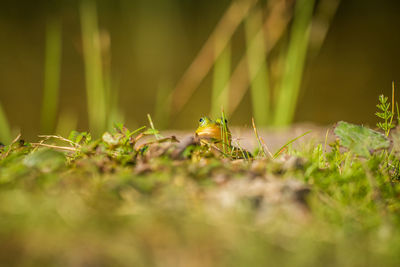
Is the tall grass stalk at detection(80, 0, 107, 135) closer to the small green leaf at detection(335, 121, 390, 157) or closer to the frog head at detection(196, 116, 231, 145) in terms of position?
the frog head at detection(196, 116, 231, 145)

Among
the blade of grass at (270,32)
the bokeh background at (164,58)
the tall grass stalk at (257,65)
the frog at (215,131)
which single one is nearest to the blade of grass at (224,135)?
the frog at (215,131)

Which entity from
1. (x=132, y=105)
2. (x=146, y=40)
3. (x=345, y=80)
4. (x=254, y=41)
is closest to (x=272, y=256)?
(x=254, y=41)

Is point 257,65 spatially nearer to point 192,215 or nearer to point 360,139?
point 360,139

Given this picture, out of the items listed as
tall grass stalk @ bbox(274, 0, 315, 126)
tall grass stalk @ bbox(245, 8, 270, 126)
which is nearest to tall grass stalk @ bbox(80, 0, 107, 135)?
tall grass stalk @ bbox(245, 8, 270, 126)

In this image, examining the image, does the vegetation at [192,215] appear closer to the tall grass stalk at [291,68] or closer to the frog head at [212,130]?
the frog head at [212,130]

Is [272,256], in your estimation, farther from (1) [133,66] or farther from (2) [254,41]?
(1) [133,66]

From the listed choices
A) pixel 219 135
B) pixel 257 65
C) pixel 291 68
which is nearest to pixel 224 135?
pixel 219 135
